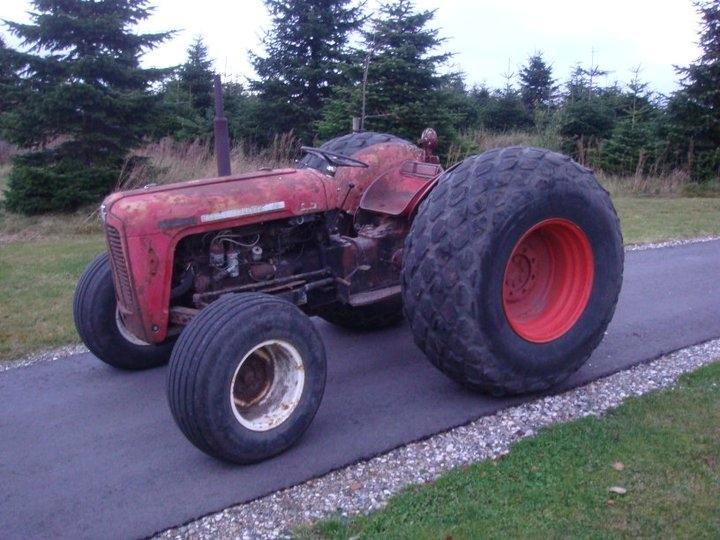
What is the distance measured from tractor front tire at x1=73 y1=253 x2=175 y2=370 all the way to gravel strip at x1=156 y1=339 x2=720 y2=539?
2070mm

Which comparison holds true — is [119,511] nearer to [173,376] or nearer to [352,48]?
[173,376]

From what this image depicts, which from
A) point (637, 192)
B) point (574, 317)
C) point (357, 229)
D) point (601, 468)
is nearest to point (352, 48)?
point (637, 192)

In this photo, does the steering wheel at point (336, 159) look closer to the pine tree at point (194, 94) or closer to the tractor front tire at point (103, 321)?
the tractor front tire at point (103, 321)

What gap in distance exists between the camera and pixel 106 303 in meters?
5.39

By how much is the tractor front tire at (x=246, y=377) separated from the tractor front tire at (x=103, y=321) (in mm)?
1427

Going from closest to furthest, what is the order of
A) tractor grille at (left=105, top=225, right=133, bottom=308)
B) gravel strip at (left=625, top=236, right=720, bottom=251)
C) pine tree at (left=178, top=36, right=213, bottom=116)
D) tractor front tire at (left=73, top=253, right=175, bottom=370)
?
tractor grille at (left=105, top=225, right=133, bottom=308), tractor front tire at (left=73, top=253, right=175, bottom=370), gravel strip at (left=625, top=236, right=720, bottom=251), pine tree at (left=178, top=36, right=213, bottom=116)

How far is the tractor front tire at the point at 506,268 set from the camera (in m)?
4.47

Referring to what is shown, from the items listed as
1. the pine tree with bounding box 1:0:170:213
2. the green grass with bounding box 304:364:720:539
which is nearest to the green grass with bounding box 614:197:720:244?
the green grass with bounding box 304:364:720:539

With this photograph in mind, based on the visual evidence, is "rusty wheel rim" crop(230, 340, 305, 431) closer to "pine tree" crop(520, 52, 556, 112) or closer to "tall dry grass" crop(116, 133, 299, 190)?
"tall dry grass" crop(116, 133, 299, 190)

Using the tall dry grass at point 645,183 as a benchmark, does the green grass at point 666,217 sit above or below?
below

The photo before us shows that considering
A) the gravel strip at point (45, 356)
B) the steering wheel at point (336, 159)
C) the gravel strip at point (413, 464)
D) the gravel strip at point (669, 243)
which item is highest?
the steering wheel at point (336, 159)

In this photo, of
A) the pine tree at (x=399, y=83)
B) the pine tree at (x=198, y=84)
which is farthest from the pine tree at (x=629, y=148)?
the pine tree at (x=198, y=84)

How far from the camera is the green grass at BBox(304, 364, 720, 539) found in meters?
3.42

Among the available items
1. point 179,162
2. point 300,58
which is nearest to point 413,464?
point 179,162
